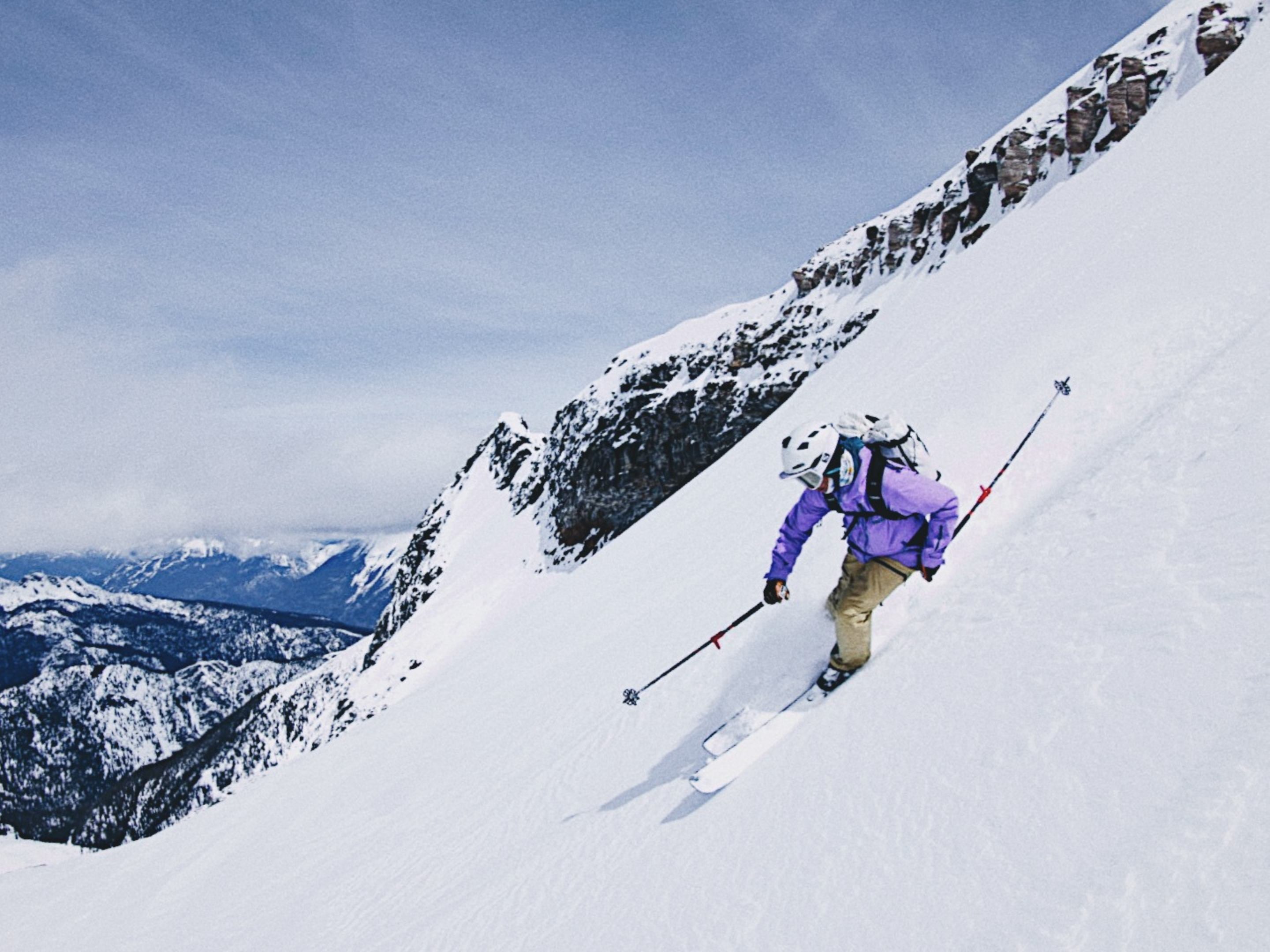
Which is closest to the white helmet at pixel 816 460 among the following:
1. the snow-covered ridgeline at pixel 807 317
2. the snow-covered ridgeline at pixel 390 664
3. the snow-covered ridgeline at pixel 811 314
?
the snow-covered ridgeline at pixel 807 317

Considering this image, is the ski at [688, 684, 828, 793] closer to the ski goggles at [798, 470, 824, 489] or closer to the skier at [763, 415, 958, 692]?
the skier at [763, 415, 958, 692]

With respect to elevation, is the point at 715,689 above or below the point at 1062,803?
above

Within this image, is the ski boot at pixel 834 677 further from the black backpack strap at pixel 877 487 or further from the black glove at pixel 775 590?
the black backpack strap at pixel 877 487

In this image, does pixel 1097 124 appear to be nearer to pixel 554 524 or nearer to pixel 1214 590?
pixel 1214 590

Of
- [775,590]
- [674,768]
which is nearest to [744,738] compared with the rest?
[674,768]

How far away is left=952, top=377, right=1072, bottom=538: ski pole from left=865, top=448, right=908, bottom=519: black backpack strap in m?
0.65

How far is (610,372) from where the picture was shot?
116625mm

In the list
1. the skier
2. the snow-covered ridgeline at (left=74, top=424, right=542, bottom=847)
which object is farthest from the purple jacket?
the snow-covered ridgeline at (left=74, top=424, right=542, bottom=847)

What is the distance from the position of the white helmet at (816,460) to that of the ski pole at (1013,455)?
1.20m

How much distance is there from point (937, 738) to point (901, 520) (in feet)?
7.29

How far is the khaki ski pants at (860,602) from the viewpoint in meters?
6.21

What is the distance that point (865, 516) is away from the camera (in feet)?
20.4

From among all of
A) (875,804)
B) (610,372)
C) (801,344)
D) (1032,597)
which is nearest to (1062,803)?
(875,804)

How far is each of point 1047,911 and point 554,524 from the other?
108m
